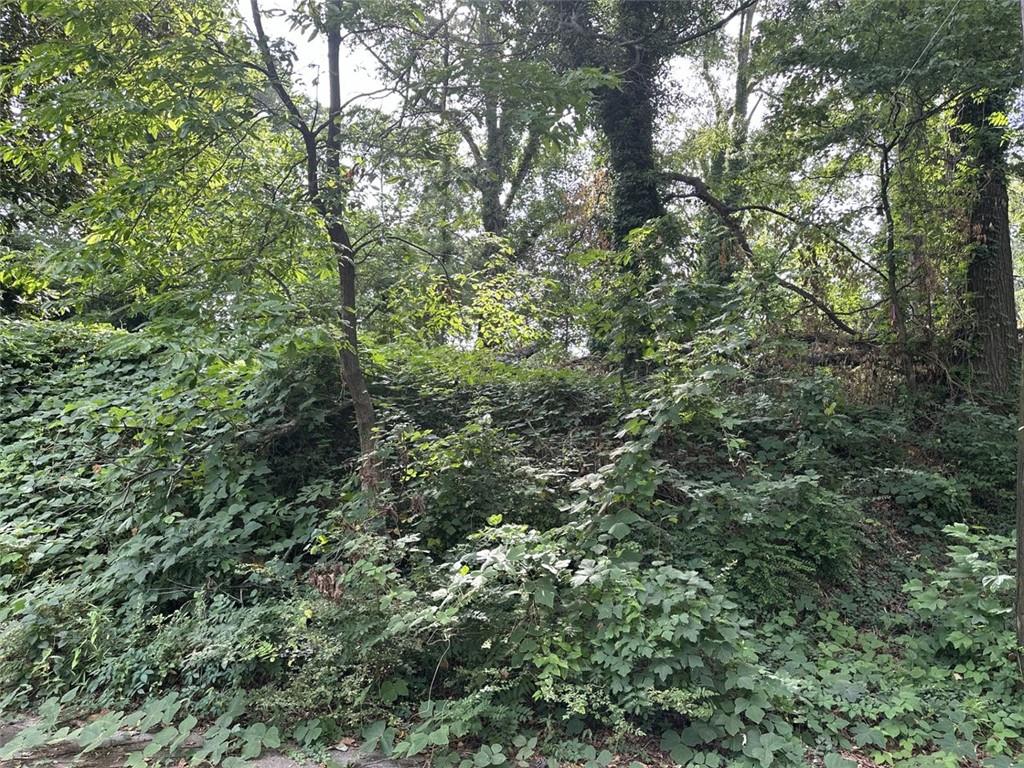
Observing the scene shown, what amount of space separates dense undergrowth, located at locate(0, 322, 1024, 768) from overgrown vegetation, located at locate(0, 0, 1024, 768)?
29 millimetres

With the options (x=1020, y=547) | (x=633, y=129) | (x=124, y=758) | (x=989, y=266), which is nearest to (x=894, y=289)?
(x=989, y=266)

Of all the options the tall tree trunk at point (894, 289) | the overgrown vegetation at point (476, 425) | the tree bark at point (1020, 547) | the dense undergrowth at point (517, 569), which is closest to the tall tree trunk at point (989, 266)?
the overgrown vegetation at point (476, 425)

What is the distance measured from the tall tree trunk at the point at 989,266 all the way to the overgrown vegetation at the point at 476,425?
4 centimetres

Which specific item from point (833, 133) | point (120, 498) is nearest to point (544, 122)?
point (833, 133)

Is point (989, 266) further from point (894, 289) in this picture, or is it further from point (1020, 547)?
point (1020, 547)

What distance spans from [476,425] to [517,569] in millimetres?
1391

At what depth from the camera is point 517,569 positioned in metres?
3.24

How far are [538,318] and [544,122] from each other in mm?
2821

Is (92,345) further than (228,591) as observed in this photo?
Yes

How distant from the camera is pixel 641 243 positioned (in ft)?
20.3

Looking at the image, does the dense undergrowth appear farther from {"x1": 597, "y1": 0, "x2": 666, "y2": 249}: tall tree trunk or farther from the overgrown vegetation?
{"x1": 597, "y1": 0, "x2": 666, "y2": 249}: tall tree trunk

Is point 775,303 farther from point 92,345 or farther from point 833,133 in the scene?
point 92,345

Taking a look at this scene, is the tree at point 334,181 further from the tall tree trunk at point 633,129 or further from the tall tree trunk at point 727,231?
the tall tree trunk at point 727,231

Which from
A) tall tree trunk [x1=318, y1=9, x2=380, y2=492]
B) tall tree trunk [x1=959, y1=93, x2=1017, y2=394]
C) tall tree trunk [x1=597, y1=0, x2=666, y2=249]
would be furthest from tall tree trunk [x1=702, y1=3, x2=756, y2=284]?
tall tree trunk [x1=318, y1=9, x2=380, y2=492]
